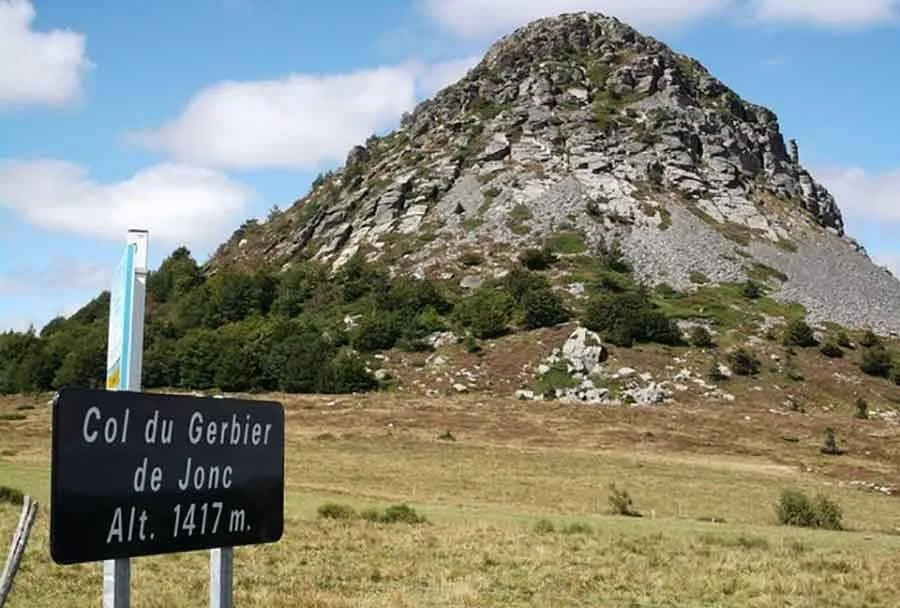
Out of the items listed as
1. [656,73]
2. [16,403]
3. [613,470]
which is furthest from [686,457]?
[656,73]

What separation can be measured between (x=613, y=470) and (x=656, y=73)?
114 metres

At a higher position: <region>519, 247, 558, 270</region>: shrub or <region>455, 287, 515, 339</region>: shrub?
<region>519, 247, 558, 270</region>: shrub

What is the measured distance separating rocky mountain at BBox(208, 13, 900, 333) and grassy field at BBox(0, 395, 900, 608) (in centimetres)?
4078

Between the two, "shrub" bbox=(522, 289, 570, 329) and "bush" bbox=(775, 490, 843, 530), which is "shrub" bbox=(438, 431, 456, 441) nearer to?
"bush" bbox=(775, 490, 843, 530)

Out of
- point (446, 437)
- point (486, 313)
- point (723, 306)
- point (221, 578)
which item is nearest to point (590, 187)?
point (723, 306)

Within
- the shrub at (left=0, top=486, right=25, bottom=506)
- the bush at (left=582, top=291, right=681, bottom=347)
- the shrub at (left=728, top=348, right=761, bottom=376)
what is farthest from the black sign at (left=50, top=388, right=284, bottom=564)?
the bush at (left=582, top=291, right=681, bottom=347)

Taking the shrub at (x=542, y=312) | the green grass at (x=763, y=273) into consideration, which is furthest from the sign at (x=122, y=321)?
the green grass at (x=763, y=273)

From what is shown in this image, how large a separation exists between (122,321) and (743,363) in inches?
3270

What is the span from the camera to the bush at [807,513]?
35031 millimetres

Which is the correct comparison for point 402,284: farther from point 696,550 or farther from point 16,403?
point 696,550

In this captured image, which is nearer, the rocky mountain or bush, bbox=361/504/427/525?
bush, bbox=361/504/427/525

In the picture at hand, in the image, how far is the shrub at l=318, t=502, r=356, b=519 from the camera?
1169 inches

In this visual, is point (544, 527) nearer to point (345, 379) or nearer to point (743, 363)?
point (345, 379)

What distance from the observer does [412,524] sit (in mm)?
28172
